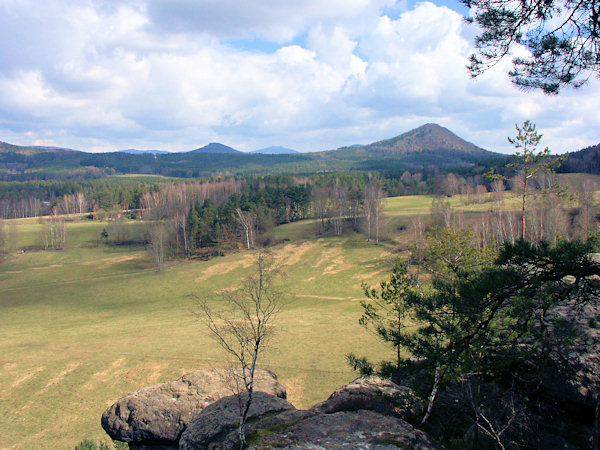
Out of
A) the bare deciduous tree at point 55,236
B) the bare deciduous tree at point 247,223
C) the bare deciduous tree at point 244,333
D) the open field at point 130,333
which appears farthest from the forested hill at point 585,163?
the bare deciduous tree at point 55,236

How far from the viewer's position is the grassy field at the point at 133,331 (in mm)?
21906

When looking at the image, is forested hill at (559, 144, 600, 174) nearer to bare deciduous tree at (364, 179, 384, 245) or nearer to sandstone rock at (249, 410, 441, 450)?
bare deciduous tree at (364, 179, 384, 245)

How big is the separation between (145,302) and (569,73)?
164 ft

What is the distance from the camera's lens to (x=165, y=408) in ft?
55.6

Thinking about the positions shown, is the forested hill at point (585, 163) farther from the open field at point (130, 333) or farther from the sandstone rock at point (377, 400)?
the sandstone rock at point (377, 400)

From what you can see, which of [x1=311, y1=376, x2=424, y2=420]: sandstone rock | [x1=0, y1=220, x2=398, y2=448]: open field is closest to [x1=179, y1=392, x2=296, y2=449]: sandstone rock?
[x1=311, y1=376, x2=424, y2=420]: sandstone rock

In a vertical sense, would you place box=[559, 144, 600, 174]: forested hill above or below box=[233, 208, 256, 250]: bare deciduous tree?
above

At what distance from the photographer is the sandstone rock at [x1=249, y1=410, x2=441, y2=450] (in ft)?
32.2

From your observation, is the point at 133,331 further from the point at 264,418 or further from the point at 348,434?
the point at 348,434

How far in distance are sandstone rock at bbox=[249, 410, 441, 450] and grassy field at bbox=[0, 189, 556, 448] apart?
983 centimetres

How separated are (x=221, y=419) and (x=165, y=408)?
13.0ft

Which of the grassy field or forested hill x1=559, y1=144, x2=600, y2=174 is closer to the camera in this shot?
the grassy field

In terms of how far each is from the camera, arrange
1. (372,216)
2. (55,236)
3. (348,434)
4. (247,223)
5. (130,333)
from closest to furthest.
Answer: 1. (348,434)
2. (130,333)
3. (247,223)
4. (372,216)
5. (55,236)

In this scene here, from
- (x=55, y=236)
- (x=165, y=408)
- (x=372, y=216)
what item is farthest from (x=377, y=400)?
(x=55, y=236)
